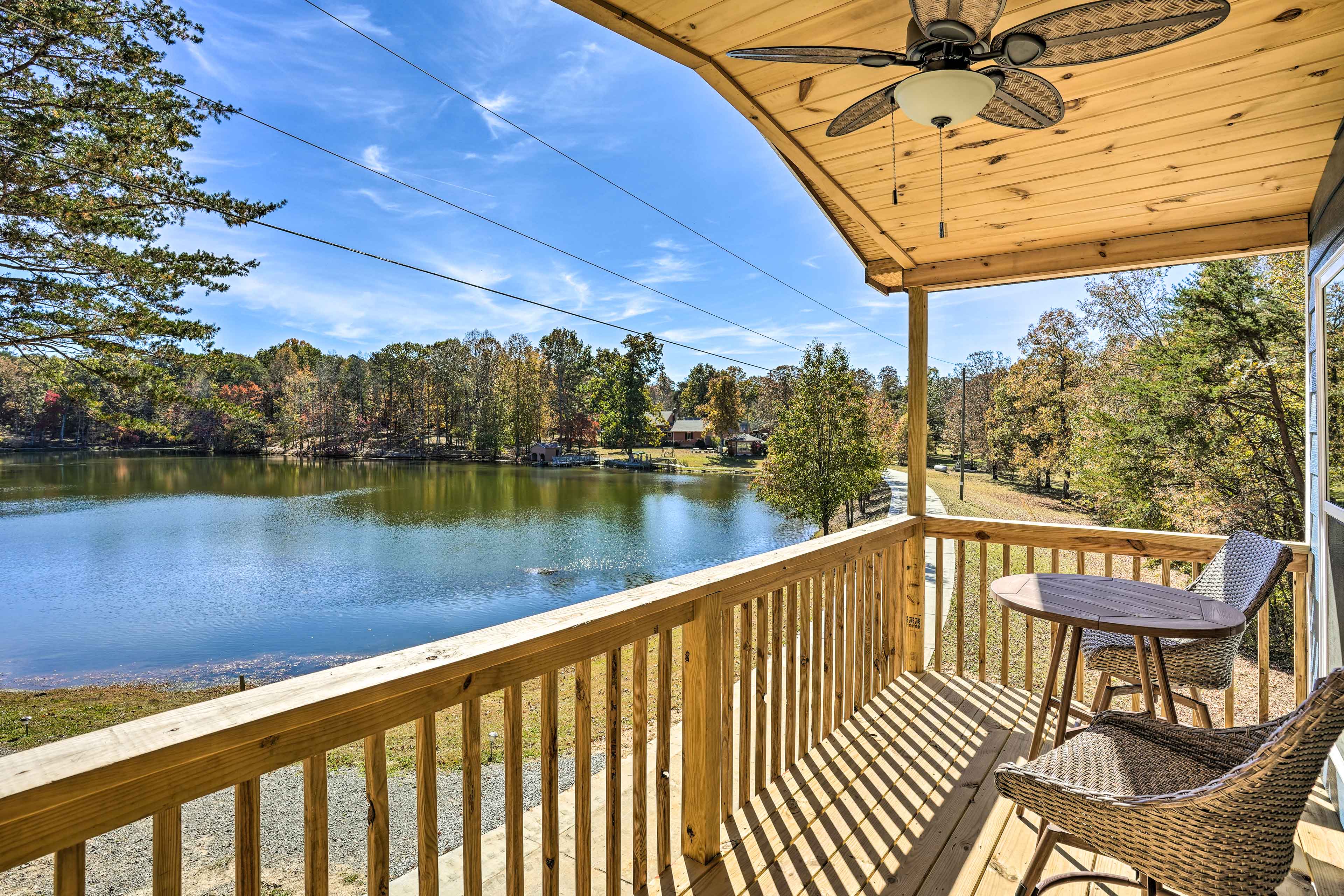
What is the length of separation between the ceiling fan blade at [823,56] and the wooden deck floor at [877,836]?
2.18 metres

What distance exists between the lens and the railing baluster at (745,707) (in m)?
2.00

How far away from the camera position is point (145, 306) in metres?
10.3

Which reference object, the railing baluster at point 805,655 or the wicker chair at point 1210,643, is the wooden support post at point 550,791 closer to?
the railing baluster at point 805,655

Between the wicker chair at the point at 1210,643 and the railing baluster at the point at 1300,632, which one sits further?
the railing baluster at the point at 1300,632

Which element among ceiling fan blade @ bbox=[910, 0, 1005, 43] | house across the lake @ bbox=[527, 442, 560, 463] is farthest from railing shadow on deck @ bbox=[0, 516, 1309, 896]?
house across the lake @ bbox=[527, 442, 560, 463]

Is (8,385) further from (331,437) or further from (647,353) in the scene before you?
(647,353)

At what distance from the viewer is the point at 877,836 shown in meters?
1.97

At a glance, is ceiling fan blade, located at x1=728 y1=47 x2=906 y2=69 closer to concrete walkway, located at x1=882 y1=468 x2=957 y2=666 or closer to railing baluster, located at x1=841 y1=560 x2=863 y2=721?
railing baluster, located at x1=841 y1=560 x2=863 y2=721

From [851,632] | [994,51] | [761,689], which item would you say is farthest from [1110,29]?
[851,632]

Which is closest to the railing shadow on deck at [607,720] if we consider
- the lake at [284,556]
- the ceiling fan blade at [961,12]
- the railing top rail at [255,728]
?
the railing top rail at [255,728]

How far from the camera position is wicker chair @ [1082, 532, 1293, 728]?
6.67ft

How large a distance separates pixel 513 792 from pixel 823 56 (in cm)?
184

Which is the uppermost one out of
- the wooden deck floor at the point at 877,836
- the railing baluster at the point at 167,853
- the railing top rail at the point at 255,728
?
the railing top rail at the point at 255,728

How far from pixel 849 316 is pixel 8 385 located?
35.5 meters
